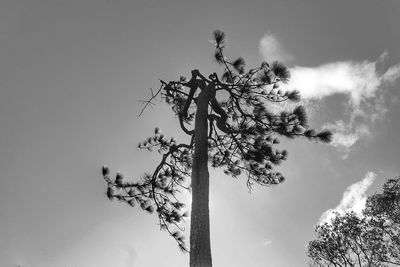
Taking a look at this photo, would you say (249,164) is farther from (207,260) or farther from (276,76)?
(207,260)

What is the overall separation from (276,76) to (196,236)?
12.7 feet

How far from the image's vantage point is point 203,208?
4957mm

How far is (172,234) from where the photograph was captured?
Result: 7.83 metres

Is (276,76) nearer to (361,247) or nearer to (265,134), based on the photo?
(265,134)

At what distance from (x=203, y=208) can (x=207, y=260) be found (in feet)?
2.72

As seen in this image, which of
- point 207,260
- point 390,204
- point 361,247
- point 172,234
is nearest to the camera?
point 207,260

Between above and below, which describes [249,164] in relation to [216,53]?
below

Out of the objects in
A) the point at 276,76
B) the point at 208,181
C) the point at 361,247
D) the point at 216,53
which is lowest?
the point at 208,181

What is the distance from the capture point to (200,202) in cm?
502

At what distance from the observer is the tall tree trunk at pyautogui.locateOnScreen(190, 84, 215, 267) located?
446 centimetres

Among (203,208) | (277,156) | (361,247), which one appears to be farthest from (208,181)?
(361,247)

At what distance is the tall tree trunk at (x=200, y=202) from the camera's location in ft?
14.6

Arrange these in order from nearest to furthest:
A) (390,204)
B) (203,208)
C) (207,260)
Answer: (207,260) → (203,208) → (390,204)

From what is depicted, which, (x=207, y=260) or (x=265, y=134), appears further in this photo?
(x=265, y=134)
